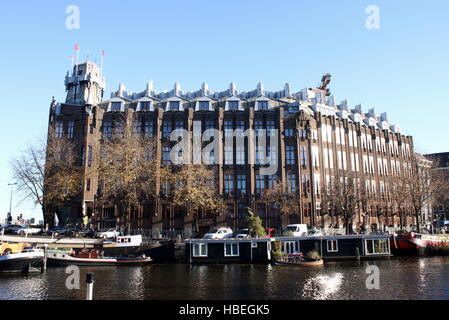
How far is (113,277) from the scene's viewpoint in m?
35.7

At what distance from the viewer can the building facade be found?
70.9 m

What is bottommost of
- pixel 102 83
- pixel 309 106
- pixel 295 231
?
pixel 295 231

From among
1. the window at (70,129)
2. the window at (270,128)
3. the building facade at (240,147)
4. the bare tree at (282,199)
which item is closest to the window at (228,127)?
the building facade at (240,147)

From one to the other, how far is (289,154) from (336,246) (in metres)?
28.3

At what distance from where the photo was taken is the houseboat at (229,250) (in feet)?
156

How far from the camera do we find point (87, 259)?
45000 mm

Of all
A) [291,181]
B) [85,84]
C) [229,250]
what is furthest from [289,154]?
[85,84]

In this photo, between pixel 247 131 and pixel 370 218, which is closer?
pixel 247 131

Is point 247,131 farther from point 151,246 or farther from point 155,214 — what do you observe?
point 151,246

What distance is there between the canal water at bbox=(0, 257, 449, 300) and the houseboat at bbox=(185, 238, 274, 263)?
18.6 ft

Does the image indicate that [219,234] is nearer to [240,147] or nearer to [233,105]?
[240,147]
